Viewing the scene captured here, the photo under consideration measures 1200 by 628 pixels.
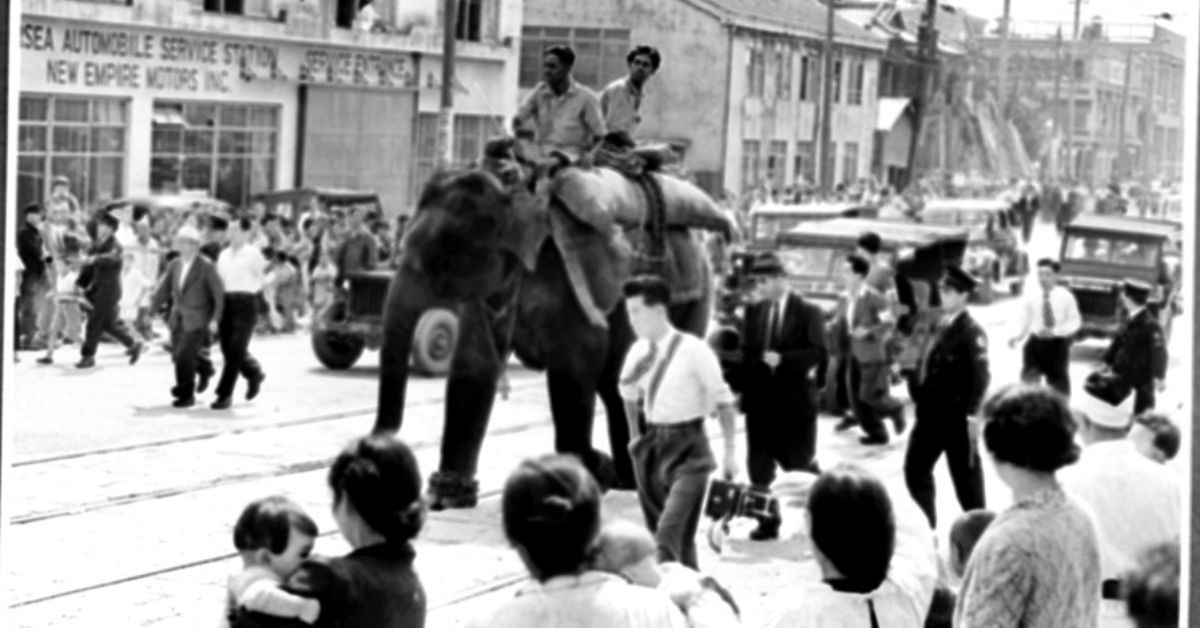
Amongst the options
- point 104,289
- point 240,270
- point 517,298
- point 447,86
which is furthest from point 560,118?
point 104,289

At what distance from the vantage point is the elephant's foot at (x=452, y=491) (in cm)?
1105

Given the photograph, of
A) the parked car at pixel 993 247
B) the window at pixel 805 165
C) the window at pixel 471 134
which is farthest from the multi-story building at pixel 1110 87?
the parked car at pixel 993 247

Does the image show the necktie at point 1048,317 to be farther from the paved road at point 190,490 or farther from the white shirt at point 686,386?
the white shirt at point 686,386

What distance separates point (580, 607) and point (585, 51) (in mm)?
6616

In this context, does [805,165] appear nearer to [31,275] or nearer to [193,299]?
[193,299]

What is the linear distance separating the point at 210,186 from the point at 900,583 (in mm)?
10174

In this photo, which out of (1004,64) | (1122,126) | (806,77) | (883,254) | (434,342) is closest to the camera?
(806,77)

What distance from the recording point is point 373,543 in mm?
5031

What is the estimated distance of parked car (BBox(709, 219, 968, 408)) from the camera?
18.4 metres

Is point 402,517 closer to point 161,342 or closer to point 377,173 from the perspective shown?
point 377,173

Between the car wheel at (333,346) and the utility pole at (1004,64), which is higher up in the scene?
the utility pole at (1004,64)

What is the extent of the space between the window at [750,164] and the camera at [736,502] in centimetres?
180

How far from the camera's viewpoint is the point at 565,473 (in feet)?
15.5

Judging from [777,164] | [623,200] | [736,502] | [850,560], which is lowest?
[736,502]
